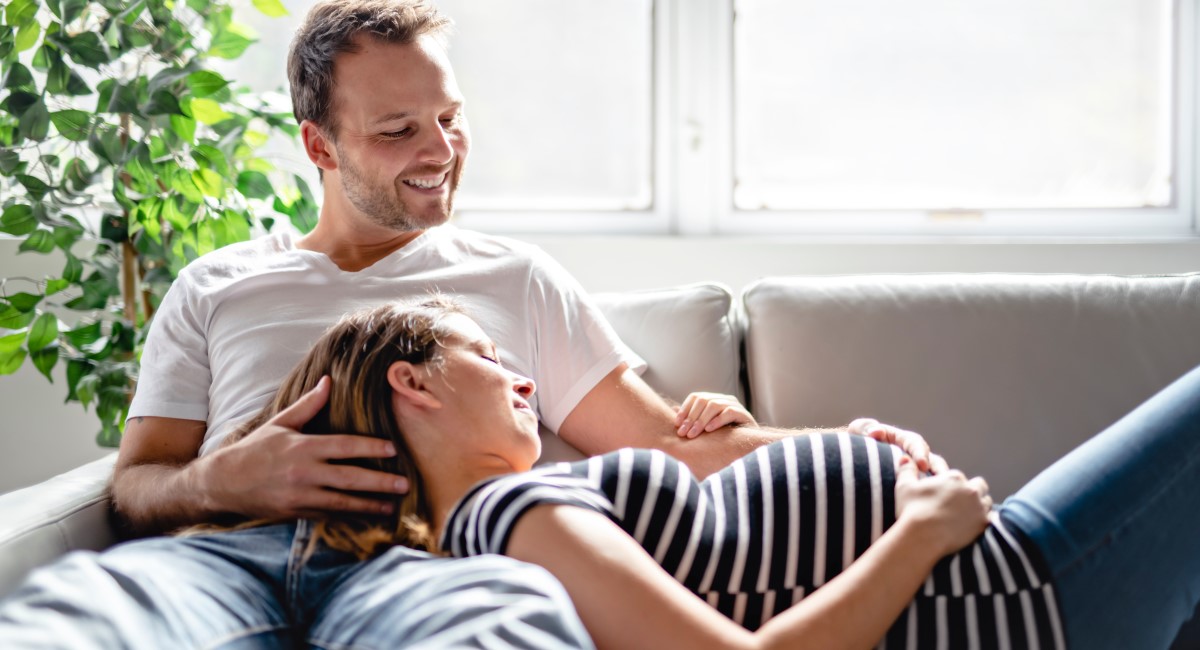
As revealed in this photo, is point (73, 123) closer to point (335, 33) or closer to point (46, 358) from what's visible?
point (46, 358)

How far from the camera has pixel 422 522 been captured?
41.8 inches

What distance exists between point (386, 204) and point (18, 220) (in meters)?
0.80

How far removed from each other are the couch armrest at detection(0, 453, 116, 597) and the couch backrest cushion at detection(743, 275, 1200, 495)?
103 cm

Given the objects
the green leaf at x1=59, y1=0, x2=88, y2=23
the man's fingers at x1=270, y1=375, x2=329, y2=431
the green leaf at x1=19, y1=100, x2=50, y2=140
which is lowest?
the man's fingers at x1=270, y1=375, x2=329, y2=431

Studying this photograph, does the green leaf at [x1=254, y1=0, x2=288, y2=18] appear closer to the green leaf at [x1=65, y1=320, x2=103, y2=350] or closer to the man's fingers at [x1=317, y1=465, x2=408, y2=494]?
the green leaf at [x1=65, y1=320, x2=103, y2=350]

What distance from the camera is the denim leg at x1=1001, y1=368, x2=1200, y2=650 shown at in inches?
38.5

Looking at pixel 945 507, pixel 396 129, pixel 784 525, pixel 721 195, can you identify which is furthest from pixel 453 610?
→ pixel 721 195

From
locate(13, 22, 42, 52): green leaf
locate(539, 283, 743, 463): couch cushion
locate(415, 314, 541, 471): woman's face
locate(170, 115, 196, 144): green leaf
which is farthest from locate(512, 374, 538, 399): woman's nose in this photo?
locate(13, 22, 42, 52): green leaf

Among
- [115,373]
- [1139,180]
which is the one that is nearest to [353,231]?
[115,373]

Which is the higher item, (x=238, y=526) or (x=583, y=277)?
(x=583, y=277)

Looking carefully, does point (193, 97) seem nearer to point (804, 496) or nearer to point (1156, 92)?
point (804, 496)

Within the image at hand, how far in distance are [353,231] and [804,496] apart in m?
0.92

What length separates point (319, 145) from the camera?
1.64 metres

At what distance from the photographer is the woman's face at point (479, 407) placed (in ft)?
3.59
